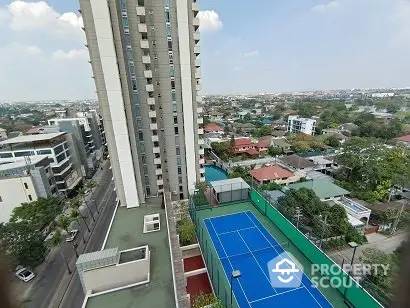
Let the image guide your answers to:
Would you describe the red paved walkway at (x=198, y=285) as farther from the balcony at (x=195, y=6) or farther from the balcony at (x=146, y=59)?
the balcony at (x=195, y=6)

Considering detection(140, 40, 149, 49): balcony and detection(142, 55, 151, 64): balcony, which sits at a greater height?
detection(140, 40, 149, 49): balcony

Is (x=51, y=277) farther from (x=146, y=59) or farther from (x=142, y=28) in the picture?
(x=142, y=28)

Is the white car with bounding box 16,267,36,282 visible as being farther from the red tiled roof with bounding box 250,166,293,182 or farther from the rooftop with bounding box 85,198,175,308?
the red tiled roof with bounding box 250,166,293,182

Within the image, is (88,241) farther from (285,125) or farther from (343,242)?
(285,125)

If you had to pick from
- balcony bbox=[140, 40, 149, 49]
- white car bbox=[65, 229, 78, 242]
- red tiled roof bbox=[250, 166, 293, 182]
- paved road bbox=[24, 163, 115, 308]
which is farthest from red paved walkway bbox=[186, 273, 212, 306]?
balcony bbox=[140, 40, 149, 49]

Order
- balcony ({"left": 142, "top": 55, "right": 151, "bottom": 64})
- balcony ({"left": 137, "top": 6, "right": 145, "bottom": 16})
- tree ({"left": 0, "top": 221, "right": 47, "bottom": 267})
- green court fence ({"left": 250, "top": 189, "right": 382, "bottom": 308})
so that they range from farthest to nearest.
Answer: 1. balcony ({"left": 142, "top": 55, "right": 151, "bottom": 64})
2. balcony ({"left": 137, "top": 6, "right": 145, "bottom": 16})
3. tree ({"left": 0, "top": 221, "right": 47, "bottom": 267})
4. green court fence ({"left": 250, "top": 189, "right": 382, "bottom": 308})

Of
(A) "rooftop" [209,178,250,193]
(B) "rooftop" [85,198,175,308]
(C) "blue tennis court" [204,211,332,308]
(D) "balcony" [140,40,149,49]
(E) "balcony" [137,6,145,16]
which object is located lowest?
(C) "blue tennis court" [204,211,332,308]

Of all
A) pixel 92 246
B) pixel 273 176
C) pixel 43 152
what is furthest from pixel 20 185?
pixel 273 176
